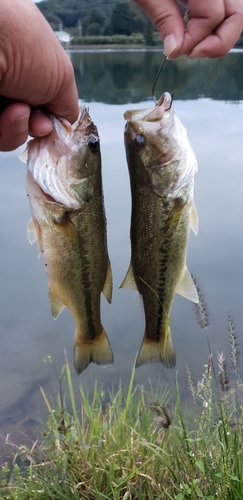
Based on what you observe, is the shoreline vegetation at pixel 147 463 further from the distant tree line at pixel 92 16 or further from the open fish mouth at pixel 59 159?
the distant tree line at pixel 92 16

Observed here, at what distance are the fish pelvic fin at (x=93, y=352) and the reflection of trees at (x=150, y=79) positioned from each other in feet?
46.9

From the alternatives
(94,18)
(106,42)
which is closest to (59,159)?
(94,18)

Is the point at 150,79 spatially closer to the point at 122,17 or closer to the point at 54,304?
the point at 122,17

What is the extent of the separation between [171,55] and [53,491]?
2531 millimetres

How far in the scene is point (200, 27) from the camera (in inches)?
84.4

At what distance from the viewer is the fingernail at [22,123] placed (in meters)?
1.89

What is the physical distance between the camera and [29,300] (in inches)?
263

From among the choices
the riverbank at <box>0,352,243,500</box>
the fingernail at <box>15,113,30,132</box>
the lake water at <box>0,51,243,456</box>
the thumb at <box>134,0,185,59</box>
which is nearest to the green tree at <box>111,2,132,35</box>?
the lake water at <box>0,51,243,456</box>

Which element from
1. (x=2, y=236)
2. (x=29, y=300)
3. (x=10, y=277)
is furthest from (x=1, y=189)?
(x=29, y=300)

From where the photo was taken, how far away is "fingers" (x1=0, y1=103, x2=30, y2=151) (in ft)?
6.16

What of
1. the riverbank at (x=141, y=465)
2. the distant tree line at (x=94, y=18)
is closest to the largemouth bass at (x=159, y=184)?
the riverbank at (x=141, y=465)

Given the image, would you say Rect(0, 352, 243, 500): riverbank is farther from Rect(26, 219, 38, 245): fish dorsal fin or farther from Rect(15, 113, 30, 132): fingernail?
Rect(15, 113, 30, 132): fingernail

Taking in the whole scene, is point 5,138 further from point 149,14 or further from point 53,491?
→ point 53,491

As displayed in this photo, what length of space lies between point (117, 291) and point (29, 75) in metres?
5.06
